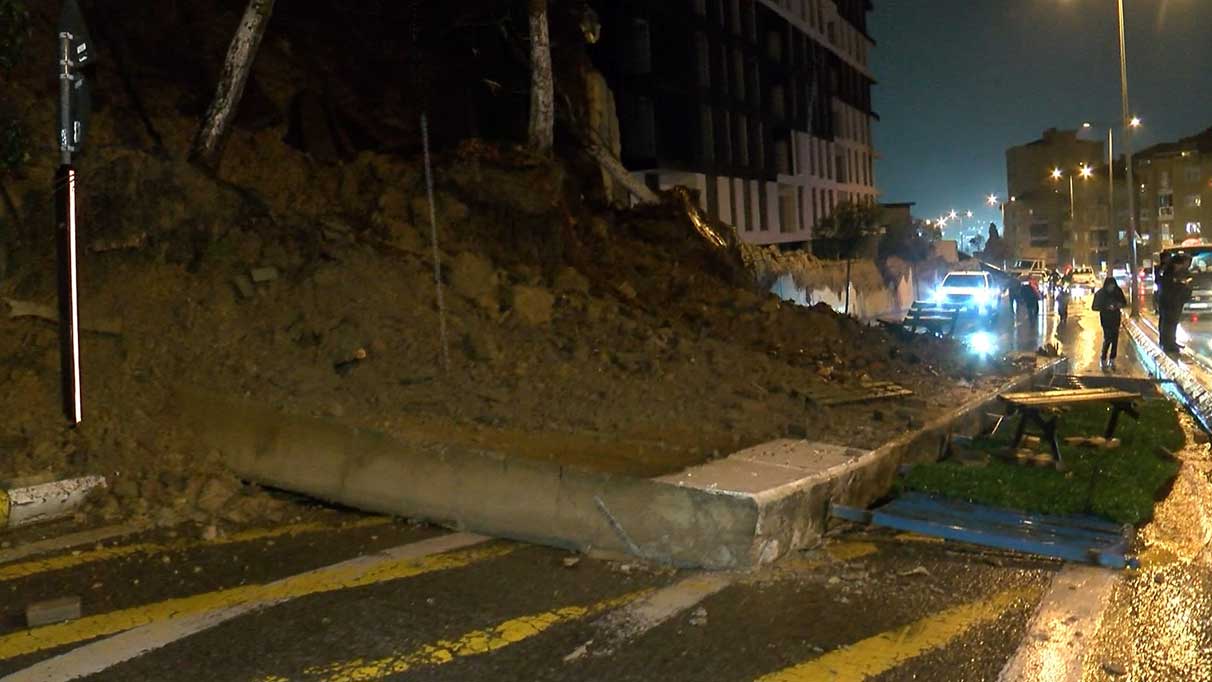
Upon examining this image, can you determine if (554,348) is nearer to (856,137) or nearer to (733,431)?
(733,431)

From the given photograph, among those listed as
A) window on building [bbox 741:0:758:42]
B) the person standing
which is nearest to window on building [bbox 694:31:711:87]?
window on building [bbox 741:0:758:42]

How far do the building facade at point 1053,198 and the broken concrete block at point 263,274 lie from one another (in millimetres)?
94349

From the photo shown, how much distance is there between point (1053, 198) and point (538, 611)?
11719 cm

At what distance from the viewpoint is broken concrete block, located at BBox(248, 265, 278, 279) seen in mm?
9680

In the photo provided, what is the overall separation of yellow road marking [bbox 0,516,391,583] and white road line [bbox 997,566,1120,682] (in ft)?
13.8

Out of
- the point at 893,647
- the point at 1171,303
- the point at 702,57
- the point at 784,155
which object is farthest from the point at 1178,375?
the point at 784,155

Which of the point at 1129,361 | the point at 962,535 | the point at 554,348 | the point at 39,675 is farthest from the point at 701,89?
the point at 39,675

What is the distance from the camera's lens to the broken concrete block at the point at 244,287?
957 centimetres

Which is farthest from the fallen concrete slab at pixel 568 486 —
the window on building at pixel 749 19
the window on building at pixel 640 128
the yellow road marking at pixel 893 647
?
the window on building at pixel 749 19

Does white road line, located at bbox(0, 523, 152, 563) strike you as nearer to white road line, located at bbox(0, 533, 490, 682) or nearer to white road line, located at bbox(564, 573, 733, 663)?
A: white road line, located at bbox(0, 533, 490, 682)

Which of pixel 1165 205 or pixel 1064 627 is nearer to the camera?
pixel 1064 627

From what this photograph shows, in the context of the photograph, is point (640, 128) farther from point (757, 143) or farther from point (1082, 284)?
point (1082, 284)

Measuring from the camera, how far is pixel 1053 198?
111562 millimetres

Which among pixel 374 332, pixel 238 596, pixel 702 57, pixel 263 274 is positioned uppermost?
pixel 702 57
